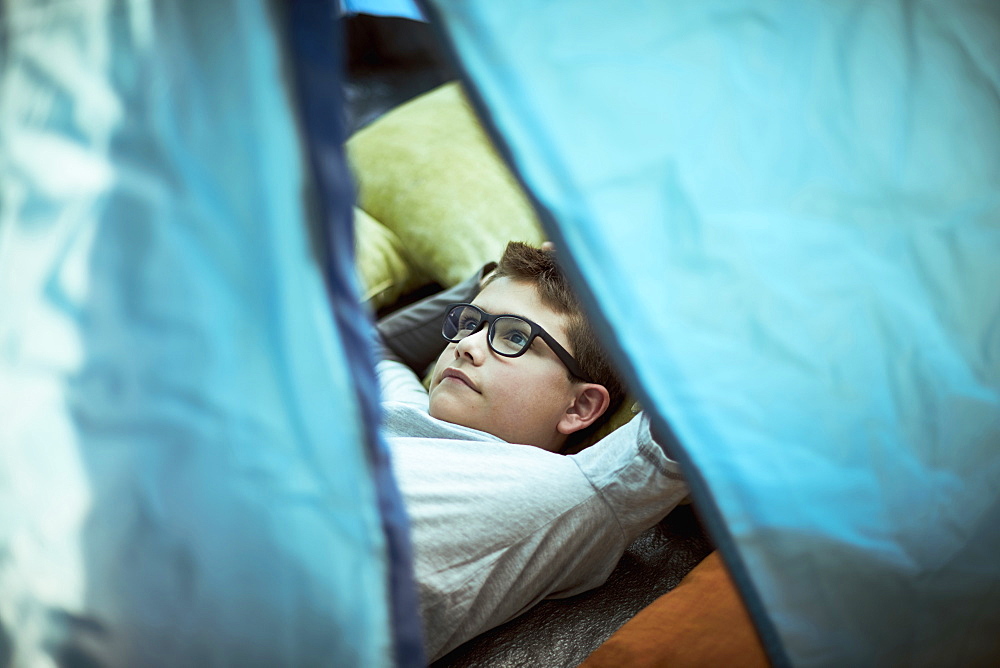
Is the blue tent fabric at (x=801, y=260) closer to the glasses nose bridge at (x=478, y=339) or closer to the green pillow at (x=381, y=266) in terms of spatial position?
the glasses nose bridge at (x=478, y=339)

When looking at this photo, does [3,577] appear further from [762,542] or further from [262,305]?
[762,542]

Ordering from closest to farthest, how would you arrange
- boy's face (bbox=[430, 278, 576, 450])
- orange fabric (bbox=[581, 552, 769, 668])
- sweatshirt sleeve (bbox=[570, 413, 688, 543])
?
orange fabric (bbox=[581, 552, 769, 668]), sweatshirt sleeve (bbox=[570, 413, 688, 543]), boy's face (bbox=[430, 278, 576, 450])

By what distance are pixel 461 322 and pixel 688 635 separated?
0.56 meters

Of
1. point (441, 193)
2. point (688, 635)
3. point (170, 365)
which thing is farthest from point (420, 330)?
point (170, 365)

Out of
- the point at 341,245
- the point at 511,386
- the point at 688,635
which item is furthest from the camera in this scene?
the point at 511,386

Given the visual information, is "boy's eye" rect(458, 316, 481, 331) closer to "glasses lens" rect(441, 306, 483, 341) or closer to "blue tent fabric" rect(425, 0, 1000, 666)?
"glasses lens" rect(441, 306, 483, 341)

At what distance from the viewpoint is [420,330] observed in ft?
4.53

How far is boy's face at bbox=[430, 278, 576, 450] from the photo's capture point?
1035mm

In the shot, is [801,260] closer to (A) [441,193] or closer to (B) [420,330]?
(B) [420,330]

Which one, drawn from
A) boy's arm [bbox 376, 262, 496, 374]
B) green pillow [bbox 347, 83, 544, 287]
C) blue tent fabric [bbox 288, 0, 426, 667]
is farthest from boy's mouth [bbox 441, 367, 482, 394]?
blue tent fabric [bbox 288, 0, 426, 667]

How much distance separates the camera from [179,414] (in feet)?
1.63

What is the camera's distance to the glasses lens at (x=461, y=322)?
1.10 metres

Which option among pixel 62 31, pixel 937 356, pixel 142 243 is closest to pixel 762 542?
pixel 937 356

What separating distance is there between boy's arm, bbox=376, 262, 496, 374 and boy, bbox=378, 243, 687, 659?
0.49 ft
